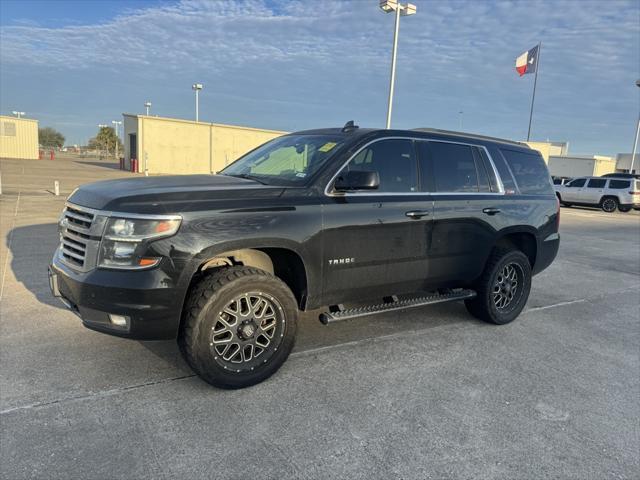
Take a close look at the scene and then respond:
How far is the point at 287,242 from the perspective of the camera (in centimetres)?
352

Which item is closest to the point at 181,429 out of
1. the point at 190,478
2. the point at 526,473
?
the point at 190,478

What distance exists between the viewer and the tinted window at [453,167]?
4562 millimetres

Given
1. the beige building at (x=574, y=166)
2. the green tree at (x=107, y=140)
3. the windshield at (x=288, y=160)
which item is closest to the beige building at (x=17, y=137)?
the green tree at (x=107, y=140)

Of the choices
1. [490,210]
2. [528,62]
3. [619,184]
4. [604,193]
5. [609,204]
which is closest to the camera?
[490,210]

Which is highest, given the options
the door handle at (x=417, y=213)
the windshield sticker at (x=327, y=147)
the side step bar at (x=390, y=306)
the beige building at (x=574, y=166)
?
the beige building at (x=574, y=166)

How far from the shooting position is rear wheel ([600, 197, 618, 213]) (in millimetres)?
24078

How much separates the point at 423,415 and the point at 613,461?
113 centimetres

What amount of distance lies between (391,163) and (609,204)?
2464 centimetres

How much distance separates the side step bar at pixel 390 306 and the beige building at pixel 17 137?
48076mm

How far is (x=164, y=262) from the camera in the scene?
3086 millimetres

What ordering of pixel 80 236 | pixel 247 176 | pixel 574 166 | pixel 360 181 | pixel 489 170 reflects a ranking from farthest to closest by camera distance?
pixel 574 166 → pixel 489 170 → pixel 247 176 → pixel 360 181 → pixel 80 236

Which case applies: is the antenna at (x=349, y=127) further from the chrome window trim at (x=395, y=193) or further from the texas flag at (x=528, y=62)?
the texas flag at (x=528, y=62)

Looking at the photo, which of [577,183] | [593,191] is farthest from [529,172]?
[577,183]

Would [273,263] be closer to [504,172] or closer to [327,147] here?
[327,147]
